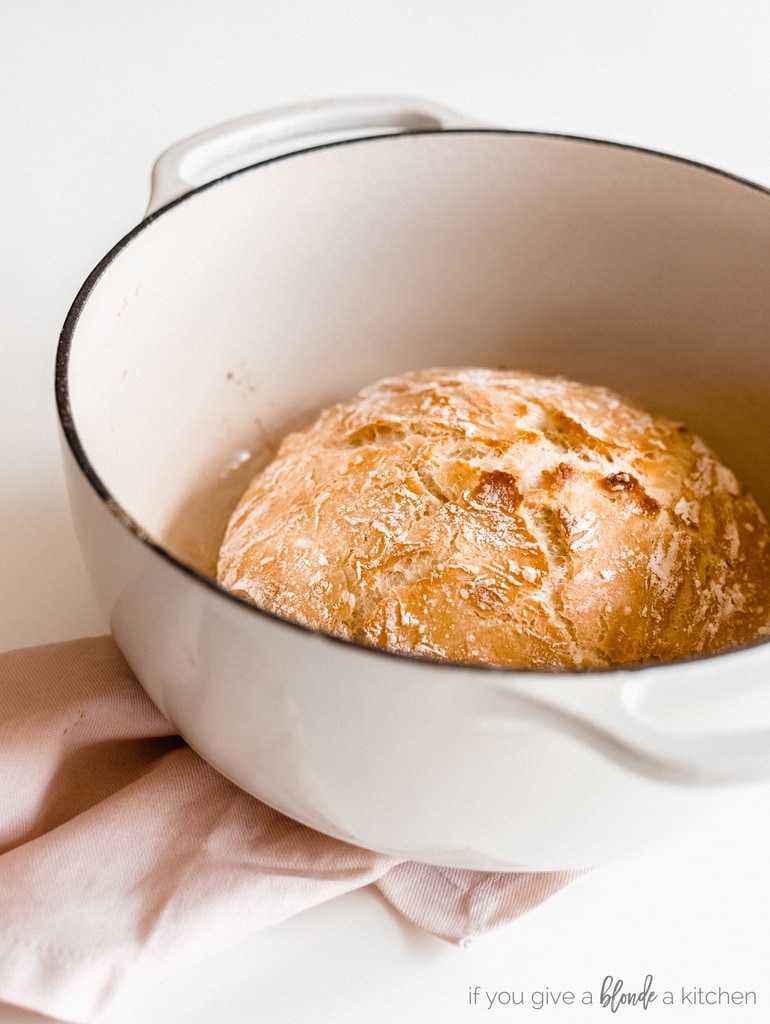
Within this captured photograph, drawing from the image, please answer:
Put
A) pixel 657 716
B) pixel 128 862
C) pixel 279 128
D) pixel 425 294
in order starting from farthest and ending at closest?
pixel 425 294 → pixel 279 128 → pixel 128 862 → pixel 657 716

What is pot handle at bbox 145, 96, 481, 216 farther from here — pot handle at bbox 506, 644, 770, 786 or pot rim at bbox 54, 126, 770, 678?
pot handle at bbox 506, 644, 770, 786

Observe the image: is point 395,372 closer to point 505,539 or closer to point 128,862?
point 505,539

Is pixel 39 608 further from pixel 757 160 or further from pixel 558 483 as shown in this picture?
pixel 757 160

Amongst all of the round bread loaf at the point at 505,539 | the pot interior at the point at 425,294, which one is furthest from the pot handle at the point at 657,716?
the pot interior at the point at 425,294

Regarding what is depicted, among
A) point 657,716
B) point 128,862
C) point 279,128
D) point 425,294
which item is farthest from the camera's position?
point 425,294

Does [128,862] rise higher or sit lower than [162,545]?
lower

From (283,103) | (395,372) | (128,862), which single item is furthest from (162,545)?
(283,103)

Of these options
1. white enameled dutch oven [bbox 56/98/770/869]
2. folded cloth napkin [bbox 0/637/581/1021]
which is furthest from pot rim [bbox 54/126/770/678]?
folded cloth napkin [bbox 0/637/581/1021]
